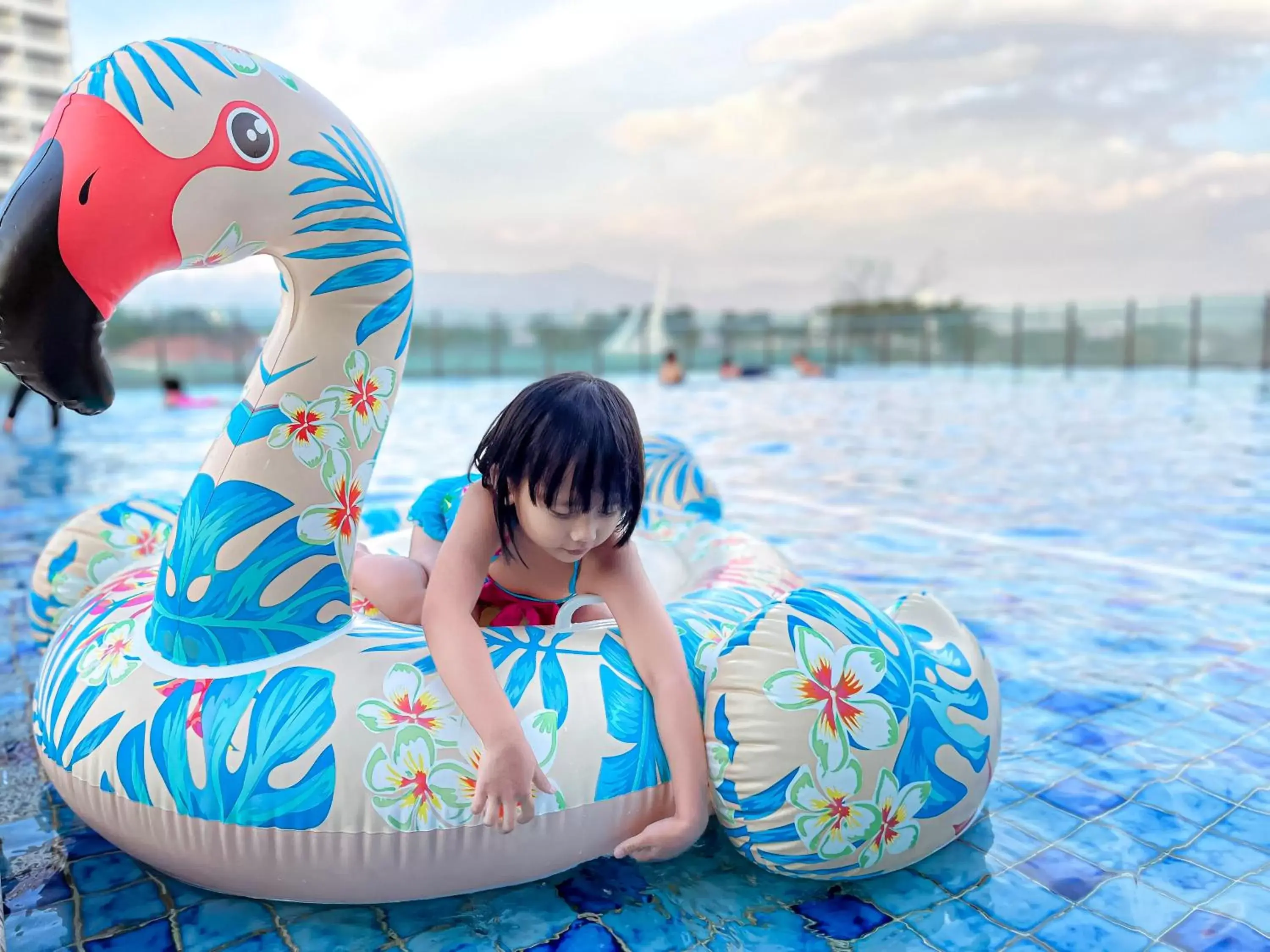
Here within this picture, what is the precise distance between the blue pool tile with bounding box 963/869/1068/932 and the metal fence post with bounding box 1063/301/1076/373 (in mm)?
21697

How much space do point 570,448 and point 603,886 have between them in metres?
0.79

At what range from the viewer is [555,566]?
71.8 inches

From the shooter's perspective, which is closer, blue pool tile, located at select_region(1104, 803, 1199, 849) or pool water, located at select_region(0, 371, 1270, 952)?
pool water, located at select_region(0, 371, 1270, 952)

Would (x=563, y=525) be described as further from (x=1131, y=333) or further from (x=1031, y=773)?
(x=1131, y=333)

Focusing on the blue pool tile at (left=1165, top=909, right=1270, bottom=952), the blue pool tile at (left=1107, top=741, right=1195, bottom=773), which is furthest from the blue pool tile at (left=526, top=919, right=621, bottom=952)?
the blue pool tile at (left=1107, top=741, right=1195, bottom=773)

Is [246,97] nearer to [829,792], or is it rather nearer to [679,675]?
[679,675]

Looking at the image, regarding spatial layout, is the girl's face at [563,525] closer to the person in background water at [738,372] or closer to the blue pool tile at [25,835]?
the blue pool tile at [25,835]

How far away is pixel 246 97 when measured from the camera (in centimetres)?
149

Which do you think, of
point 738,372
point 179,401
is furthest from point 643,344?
point 179,401

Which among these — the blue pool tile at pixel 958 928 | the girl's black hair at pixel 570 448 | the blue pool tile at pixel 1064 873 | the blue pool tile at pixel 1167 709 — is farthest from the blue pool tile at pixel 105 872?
the blue pool tile at pixel 1167 709

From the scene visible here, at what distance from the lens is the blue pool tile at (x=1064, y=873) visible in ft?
5.57

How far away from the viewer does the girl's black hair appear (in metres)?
1.50

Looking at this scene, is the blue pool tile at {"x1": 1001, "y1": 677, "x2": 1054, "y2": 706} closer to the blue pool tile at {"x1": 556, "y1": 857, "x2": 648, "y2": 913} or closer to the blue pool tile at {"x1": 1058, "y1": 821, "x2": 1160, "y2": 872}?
the blue pool tile at {"x1": 1058, "y1": 821, "x2": 1160, "y2": 872}

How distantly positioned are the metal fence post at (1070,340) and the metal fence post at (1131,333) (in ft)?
3.65
